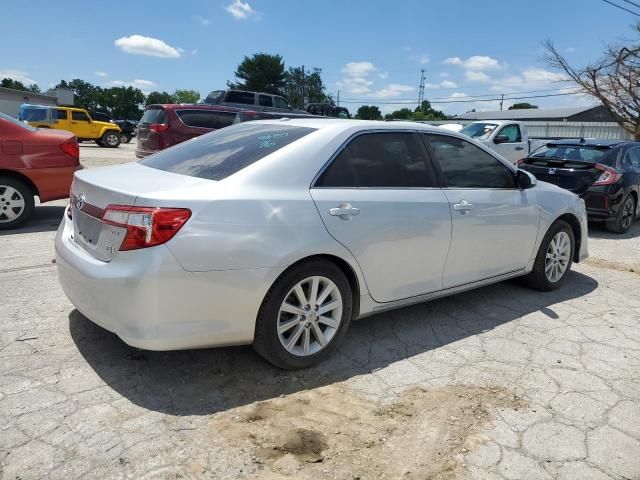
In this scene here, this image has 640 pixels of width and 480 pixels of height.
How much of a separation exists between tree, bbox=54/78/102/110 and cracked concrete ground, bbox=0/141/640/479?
11009 centimetres

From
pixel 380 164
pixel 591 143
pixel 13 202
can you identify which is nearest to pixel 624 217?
pixel 591 143

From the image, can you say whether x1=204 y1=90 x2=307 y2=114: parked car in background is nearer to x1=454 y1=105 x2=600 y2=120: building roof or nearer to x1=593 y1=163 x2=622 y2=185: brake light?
x1=593 y1=163 x2=622 y2=185: brake light

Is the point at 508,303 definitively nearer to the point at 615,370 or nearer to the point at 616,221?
the point at 615,370

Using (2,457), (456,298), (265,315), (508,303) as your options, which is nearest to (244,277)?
(265,315)

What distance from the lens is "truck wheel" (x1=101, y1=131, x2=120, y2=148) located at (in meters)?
25.0

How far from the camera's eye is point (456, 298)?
184 inches

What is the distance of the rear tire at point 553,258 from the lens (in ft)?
15.7

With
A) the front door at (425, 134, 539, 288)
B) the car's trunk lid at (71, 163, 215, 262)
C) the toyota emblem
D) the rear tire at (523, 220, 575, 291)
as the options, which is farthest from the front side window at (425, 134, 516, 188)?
the toyota emblem

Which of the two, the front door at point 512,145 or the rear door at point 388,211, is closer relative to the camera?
the rear door at point 388,211

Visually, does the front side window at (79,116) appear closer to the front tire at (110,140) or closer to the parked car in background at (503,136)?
the front tire at (110,140)

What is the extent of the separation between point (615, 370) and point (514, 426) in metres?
1.20

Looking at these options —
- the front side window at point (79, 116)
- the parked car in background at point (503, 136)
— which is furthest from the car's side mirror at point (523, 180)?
the front side window at point (79, 116)

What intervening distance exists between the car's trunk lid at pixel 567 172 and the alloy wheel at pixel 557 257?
328 cm

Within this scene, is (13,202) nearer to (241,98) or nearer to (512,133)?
(512,133)
